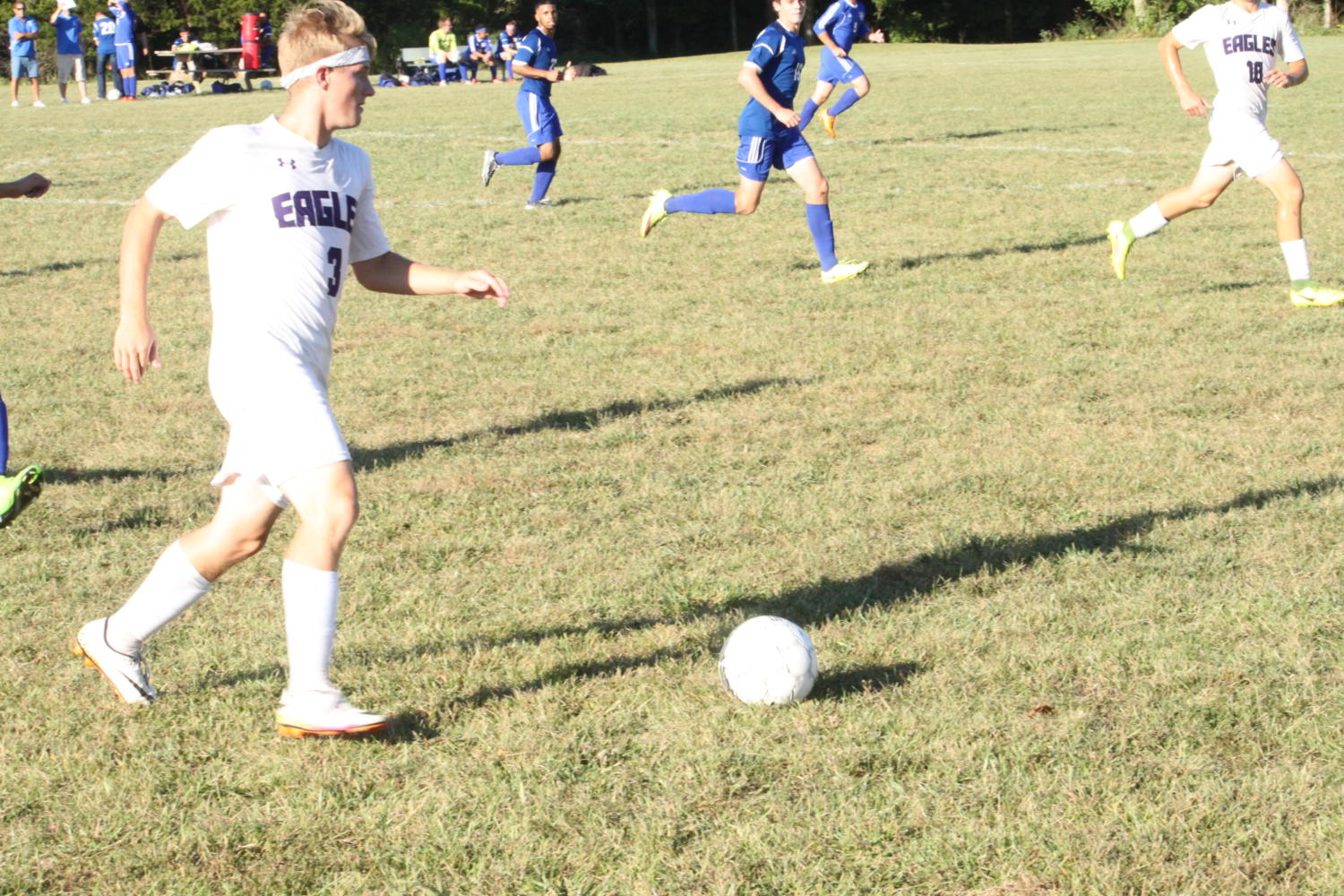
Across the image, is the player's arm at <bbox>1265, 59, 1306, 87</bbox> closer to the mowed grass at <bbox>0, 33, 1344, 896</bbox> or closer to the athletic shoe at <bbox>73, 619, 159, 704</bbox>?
the mowed grass at <bbox>0, 33, 1344, 896</bbox>

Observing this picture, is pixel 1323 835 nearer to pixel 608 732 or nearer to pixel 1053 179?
pixel 608 732

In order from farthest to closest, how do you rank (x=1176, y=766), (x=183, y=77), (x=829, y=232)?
1. (x=183, y=77)
2. (x=829, y=232)
3. (x=1176, y=766)

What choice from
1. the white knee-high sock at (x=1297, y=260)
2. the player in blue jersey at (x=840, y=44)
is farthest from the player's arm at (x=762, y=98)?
the player in blue jersey at (x=840, y=44)

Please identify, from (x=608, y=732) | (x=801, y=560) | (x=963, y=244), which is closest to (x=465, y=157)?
(x=963, y=244)

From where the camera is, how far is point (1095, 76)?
97.7ft

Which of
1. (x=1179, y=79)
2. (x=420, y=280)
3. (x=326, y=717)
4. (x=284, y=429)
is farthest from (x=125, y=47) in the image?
(x=326, y=717)

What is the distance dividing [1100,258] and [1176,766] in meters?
7.51

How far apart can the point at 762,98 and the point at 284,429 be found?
6.59 metres

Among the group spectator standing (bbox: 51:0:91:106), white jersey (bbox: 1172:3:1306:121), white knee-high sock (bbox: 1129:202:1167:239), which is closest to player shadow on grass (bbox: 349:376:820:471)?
white knee-high sock (bbox: 1129:202:1167:239)

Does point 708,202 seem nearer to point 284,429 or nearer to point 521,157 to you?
point 521,157

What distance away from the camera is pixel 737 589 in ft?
15.5

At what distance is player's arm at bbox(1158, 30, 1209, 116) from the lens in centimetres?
880

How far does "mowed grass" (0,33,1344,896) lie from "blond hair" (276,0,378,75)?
5.39ft

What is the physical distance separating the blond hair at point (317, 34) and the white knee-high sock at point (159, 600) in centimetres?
125
